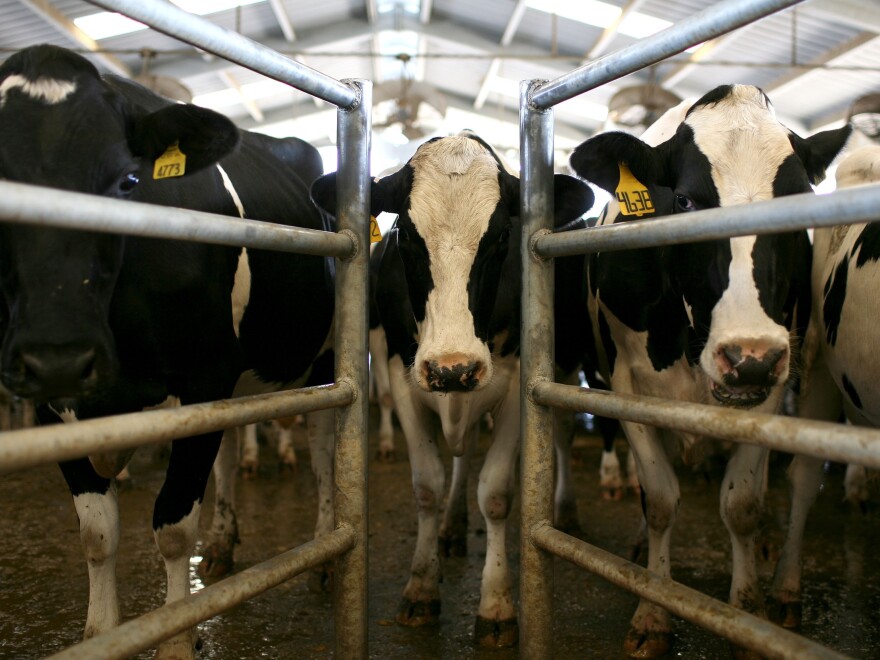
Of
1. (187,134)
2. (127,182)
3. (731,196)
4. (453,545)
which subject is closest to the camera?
(127,182)

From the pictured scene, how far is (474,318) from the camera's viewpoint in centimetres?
258

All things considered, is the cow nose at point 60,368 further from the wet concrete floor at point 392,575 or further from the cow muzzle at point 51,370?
the wet concrete floor at point 392,575

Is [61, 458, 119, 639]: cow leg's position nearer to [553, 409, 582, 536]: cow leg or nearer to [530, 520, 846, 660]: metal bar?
[530, 520, 846, 660]: metal bar

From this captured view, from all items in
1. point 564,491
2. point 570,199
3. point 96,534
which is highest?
point 570,199

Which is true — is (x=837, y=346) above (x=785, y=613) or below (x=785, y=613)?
above

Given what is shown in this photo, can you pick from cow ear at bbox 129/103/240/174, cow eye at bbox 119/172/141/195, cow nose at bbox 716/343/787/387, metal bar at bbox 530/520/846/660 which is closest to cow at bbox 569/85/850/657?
cow nose at bbox 716/343/787/387

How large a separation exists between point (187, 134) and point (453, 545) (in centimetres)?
244

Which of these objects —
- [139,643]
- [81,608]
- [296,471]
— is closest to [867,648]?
[139,643]

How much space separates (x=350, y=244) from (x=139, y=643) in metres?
1.01

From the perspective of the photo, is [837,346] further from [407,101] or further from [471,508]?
[407,101]

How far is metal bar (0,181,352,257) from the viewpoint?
106cm

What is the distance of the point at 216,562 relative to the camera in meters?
3.42

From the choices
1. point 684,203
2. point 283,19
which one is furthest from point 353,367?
point 283,19

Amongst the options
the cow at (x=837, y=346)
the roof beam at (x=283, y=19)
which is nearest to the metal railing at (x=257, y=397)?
the cow at (x=837, y=346)
